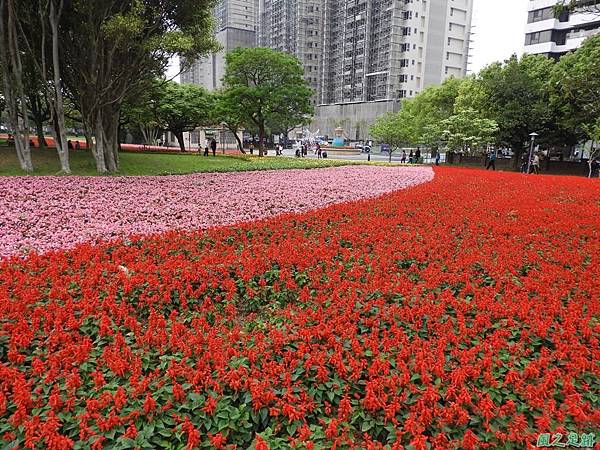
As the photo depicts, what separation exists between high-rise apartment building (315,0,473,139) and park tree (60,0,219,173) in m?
49.9

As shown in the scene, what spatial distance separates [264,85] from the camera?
29.4 m

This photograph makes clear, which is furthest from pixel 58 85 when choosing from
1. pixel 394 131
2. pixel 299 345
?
pixel 394 131

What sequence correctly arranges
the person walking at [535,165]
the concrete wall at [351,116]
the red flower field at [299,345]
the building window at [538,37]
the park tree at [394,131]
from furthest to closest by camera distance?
1. the concrete wall at [351,116]
2. the building window at [538,37]
3. the park tree at [394,131]
4. the person walking at [535,165]
5. the red flower field at [299,345]

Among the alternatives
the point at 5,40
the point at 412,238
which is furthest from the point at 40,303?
the point at 5,40

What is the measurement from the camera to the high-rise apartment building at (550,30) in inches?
1777

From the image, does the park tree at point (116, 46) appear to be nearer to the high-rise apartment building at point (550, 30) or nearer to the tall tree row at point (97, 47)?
the tall tree row at point (97, 47)

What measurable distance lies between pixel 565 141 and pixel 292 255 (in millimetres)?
27233

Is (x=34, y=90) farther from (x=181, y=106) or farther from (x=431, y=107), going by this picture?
(x=431, y=107)

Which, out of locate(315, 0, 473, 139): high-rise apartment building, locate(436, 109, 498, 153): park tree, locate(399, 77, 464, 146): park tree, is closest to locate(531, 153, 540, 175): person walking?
locate(436, 109, 498, 153): park tree

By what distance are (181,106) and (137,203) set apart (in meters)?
23.2

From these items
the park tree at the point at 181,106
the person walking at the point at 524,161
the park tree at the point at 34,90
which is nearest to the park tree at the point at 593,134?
the person walking at the point at 524,161

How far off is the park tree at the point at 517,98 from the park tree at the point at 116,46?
18418 millimetres

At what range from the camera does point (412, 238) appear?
638 centimetres

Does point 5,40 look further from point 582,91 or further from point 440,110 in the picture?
point 440,110
